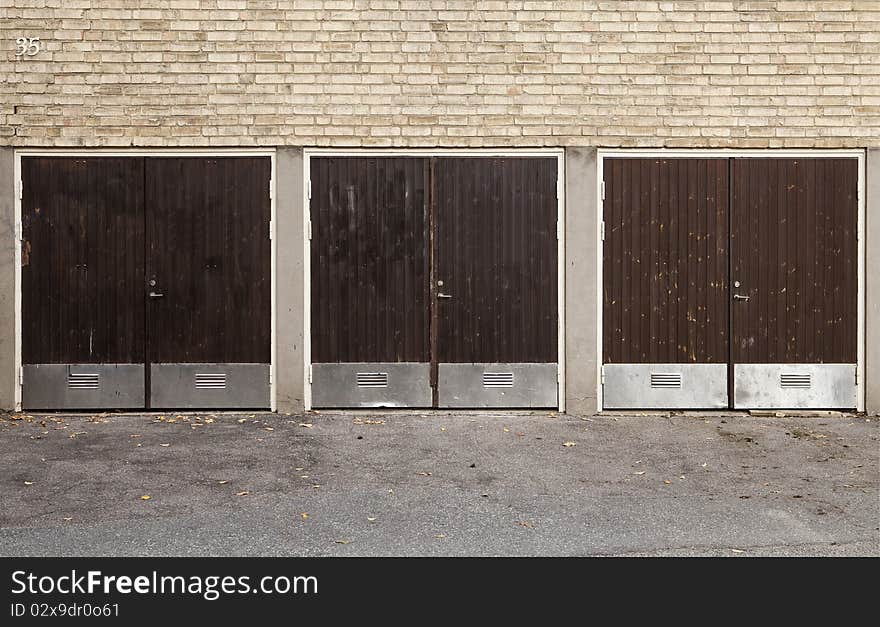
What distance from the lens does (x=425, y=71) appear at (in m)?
10.3

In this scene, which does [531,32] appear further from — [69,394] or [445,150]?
[69,394]

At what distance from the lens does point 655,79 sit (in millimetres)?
10383

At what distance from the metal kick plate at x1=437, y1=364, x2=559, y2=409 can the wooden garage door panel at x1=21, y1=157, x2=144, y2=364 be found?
3254mm

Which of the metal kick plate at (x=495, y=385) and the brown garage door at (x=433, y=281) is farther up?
the brown garage door at (x=433, y=281)

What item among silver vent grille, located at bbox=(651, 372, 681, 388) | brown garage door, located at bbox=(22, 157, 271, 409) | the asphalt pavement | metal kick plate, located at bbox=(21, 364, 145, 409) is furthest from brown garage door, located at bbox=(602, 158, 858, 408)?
metal kick plate, located at bbox=(21, 364, 145, 409)

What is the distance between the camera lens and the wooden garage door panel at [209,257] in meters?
10.4

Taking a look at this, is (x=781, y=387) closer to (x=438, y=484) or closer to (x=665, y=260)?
(x=665, y=260)

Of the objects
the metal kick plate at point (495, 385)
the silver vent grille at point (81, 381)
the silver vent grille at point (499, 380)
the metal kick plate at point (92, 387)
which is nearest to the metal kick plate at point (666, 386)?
the metal kick plate at point (495, 385)

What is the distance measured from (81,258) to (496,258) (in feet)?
14.3

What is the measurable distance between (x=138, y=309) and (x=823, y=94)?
24.8 ft

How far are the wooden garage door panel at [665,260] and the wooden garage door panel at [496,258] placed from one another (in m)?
0.66

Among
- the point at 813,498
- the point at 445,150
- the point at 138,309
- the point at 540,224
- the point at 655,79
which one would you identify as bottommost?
the point at 813,498

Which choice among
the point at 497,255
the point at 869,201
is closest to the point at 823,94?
the point at 869,201

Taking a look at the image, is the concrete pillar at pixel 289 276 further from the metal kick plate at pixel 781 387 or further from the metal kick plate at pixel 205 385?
the metal kick plate at pixel 781 387
